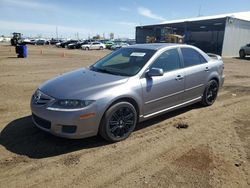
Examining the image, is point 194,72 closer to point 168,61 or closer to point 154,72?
point 168,61

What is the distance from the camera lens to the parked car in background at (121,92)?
418 cm

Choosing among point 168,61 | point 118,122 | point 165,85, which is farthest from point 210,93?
point 118,122

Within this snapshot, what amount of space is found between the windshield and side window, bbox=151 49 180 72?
19 centimetres

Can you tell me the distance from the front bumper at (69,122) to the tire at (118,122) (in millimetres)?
158

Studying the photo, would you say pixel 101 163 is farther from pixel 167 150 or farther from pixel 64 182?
pixel 167 150

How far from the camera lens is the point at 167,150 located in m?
4.39

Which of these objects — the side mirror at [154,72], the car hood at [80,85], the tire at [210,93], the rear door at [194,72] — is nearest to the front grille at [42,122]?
the car hood at [80,85]

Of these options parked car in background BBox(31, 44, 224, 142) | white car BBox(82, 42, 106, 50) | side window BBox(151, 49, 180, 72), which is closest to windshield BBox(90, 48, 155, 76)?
parked car in background BBox(31, 44, 224, 142)

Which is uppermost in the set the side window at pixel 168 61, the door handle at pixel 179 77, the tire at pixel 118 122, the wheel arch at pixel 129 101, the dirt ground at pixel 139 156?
the side window at pixel 168 61

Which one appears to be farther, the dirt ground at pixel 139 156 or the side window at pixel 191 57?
the side window at pixel 191 57

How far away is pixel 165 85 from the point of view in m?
5.24

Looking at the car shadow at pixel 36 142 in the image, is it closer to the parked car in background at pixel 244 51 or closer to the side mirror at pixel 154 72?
the side mirror at pixel 154 72

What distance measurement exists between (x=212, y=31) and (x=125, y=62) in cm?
4921

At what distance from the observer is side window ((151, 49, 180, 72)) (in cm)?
528
